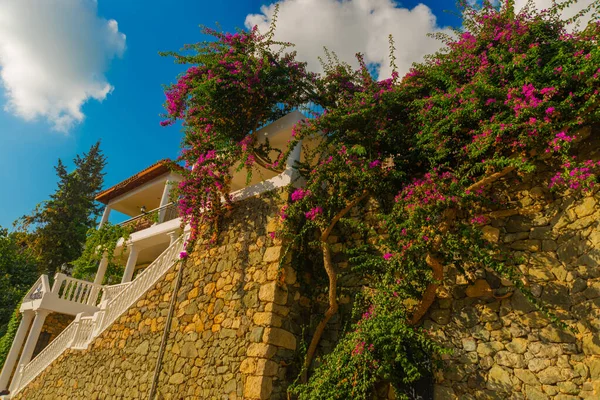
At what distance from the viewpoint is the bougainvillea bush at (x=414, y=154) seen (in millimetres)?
5227

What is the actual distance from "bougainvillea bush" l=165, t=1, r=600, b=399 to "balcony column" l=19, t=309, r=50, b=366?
26.3ft

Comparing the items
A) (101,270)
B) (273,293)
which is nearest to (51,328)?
(101,270)

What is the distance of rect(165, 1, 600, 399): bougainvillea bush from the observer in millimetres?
5227

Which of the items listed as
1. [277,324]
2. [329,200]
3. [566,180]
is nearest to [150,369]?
[277,324]

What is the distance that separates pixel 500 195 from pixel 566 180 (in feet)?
3.18

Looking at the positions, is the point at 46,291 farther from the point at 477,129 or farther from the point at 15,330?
the point at 477,129

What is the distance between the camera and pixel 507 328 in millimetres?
5074

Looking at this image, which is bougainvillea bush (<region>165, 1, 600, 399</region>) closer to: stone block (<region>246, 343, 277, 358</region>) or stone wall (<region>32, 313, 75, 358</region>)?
stone block (<region>246, 343, 277, 358</region>)

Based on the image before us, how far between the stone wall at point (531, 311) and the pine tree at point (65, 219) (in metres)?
20.3

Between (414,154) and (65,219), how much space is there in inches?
839

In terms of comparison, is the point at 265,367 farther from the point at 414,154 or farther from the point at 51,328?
the point at 51,328

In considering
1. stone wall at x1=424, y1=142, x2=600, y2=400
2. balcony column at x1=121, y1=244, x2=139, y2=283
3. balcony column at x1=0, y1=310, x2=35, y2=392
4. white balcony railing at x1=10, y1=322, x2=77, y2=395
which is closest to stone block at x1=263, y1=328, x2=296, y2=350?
stone wall at x1=424, y1=142, x2=600, y2=400

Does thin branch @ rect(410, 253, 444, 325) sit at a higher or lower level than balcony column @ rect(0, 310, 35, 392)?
higher

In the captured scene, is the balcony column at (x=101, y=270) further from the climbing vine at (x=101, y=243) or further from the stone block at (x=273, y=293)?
the stone block at (x=273, y=293)
